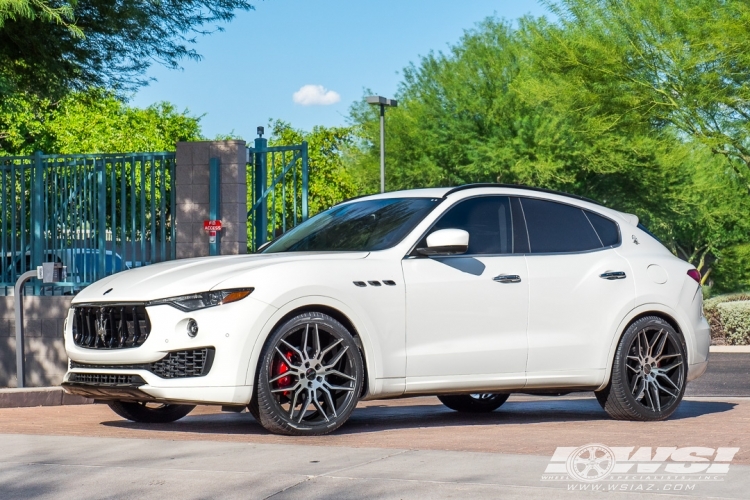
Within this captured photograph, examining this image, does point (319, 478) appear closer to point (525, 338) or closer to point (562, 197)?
point (525, 338)

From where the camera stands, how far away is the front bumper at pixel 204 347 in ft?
25.7

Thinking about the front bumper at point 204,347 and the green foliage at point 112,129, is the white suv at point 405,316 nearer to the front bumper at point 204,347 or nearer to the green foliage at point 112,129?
the front bumper at point 204,347

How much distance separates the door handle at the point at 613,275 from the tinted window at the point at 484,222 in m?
0.78

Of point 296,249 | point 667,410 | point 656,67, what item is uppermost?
point 656,67

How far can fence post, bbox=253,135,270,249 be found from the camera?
14398 mm

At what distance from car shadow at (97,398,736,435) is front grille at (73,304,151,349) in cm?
78

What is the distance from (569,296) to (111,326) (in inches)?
129

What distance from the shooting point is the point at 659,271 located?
383 inches

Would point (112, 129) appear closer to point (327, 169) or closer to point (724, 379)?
point (327, 169)

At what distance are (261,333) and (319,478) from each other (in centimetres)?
196

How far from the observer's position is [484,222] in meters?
9.21

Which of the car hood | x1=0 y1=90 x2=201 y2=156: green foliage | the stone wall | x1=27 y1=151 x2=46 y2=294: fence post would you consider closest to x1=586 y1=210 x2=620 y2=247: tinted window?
the car hood

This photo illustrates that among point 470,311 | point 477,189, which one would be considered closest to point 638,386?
point 470,311

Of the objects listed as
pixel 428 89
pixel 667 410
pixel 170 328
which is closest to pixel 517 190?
pixel 667 410
